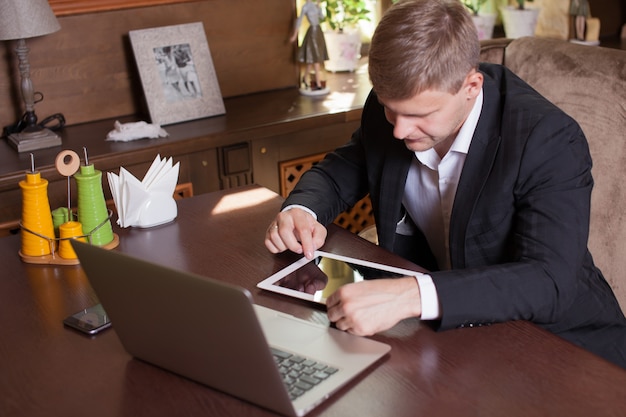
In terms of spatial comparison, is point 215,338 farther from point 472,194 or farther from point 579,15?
point 579,15

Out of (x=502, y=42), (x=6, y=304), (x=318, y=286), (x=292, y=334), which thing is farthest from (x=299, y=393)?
(x=502, y=42)

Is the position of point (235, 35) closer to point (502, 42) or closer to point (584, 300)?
point (502, 42)

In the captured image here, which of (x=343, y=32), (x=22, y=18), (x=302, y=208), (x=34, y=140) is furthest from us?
(x=343, y=32)

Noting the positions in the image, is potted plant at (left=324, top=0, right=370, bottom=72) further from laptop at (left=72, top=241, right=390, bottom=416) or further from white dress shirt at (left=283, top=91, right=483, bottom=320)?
laptop at (left=72, top=241, right=390, bottom=416)

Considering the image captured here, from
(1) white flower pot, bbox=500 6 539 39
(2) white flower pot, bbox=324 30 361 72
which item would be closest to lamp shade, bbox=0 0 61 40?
(2) white flower pot, bbox=324 30 361 72

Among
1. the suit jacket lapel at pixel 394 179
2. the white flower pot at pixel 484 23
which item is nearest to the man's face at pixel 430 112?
the suit jacket lapel at pixel 394 179

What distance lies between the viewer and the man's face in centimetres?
140

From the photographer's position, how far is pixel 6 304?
1.39m

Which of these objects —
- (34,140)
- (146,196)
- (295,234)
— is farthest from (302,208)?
(34,140)

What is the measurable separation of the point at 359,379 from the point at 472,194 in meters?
0.55

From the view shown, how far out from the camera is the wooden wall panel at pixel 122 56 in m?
2.62

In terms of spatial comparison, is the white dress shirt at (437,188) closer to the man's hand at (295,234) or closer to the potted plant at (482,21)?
the man's hand at (295,234)

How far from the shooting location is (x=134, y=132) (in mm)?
2484

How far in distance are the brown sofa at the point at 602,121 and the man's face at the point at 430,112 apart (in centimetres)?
47
